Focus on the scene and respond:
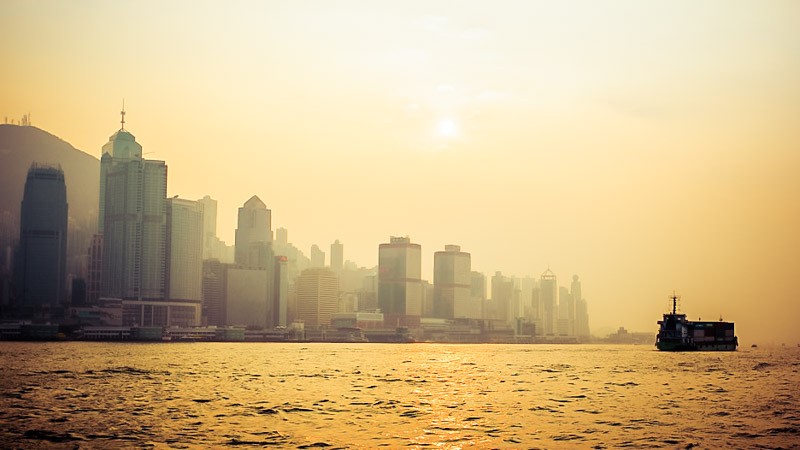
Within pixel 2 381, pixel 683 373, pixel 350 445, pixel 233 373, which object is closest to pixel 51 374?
pixel 2 381

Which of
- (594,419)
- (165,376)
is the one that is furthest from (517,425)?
(165,376)

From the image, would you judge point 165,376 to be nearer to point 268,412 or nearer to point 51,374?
point 51,374

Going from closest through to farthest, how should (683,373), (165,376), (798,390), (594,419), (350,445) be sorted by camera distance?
(350,445) → (594,419) → (798,390) → (165,376) → (683,373)

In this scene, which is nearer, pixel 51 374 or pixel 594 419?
pixel 594 419

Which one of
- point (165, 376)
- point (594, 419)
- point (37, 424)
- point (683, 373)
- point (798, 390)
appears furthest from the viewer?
point (683, 373)

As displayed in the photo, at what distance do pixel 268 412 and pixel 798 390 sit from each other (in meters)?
79.4

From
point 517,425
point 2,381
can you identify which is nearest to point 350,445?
point 517,425

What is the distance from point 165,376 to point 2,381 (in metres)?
25.4

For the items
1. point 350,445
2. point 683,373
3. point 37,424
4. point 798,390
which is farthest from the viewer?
point 683,373

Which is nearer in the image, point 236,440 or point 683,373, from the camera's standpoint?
point 236,440

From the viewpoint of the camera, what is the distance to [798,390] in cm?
11550

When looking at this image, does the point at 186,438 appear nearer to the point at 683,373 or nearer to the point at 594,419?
the point at 594,419

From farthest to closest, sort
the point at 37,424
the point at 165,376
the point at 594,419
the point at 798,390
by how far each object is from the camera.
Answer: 1. the point at 165,376
2. the point at 798,390
3. the point at 594,419
4. the point at 37,424

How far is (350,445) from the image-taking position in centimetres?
5697
